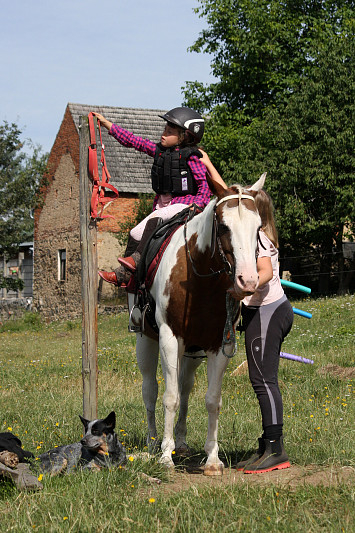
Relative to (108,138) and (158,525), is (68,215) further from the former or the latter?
(158,525)

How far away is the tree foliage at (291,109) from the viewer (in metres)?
24.7

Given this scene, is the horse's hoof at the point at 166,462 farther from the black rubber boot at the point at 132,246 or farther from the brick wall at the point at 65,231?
the brick wall at the point at 65,231

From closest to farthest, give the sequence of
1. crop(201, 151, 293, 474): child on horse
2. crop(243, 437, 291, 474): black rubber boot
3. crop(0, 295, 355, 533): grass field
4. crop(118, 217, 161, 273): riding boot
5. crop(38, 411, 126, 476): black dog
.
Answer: crop(0, 295, 355, 533): grass field, crop(38, 411, 126, 476): black dog, crop(243, 437, 291, 474): black rubber boot, crop(201, 151, 293, 474): child on horse, crop(118, 217, 161, 273): riding boot

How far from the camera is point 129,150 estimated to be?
107 feet

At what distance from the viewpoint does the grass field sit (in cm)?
369

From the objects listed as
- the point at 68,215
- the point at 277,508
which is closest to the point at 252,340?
the point at 277,508

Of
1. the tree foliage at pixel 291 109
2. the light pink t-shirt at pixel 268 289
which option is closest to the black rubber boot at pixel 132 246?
the light pink t-shirt at pixel 268 289

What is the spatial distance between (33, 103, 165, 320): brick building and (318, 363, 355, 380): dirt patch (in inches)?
809

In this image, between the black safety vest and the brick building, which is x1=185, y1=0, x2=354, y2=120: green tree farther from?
the black safety vest

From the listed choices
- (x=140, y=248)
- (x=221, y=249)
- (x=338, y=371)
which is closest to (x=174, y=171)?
(x=140, y=248)

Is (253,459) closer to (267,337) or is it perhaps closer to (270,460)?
(270,460)

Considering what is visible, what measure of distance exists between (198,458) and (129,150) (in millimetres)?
27687

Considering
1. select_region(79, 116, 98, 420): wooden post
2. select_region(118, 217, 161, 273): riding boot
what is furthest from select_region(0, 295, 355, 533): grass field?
select_region(118, 217, 161, 273): riding boot

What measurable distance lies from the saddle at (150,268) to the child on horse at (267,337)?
2.04ft
